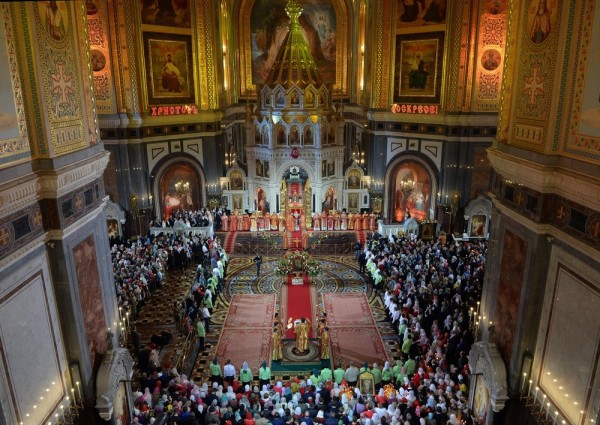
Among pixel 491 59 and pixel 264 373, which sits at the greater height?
pixel 491 59

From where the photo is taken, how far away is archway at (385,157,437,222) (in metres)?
27.3

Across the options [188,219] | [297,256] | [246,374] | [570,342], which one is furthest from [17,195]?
[188,219]

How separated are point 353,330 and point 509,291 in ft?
24.6

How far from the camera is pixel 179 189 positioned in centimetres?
2869

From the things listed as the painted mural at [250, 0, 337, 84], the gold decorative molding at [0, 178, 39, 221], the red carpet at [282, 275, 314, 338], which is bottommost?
the red carpet at [282, 275, 314, 338]

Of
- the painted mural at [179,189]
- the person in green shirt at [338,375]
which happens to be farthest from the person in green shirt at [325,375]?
the painted mural at [179,189]

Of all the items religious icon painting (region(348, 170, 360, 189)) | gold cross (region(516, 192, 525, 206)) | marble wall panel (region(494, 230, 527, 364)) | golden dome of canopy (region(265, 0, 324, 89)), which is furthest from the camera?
religious icon painting (region(348, 170, 360, 189))

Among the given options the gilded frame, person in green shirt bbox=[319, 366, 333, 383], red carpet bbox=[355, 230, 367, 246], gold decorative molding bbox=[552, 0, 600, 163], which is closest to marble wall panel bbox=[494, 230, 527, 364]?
gold decorative molding bbox=[552, 0, 600, 163]

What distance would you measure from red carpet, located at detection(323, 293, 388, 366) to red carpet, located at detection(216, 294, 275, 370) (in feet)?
7.26

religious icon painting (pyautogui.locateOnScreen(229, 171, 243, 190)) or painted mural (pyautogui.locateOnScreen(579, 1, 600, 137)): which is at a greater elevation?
painted mural (pyautogui.locateOnScreen(579, 1, 600, 137))

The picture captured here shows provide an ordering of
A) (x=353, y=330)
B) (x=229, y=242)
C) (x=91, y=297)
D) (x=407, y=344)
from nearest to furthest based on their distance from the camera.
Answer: (x=91, y=297)
(x=407, y=344)
(x=353, y=330)
(x=229, y=242)

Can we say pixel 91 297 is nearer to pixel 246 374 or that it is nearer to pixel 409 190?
pixel 246 374

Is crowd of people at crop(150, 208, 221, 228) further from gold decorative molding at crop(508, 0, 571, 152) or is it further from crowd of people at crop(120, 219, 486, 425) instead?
gold decorative molding at crop(508, 0, 571, 152)

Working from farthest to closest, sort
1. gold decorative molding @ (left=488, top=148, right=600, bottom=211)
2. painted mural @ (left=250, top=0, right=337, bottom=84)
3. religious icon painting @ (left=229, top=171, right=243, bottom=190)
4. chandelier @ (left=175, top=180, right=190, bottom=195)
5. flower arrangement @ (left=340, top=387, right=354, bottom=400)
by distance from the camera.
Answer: painted mural @ (left=250, top=0, right=337, bottom=84), religious icon painting @ (left=229, top=171, right=243, bottom=190), chandelier @ (left=175, top=180, right=190, bottom=195), flower arrangement @ (left=340, top=387, right=354, bottom=400), gold decorative molding @ (left=488, top=148, right=600, bottom=211)
